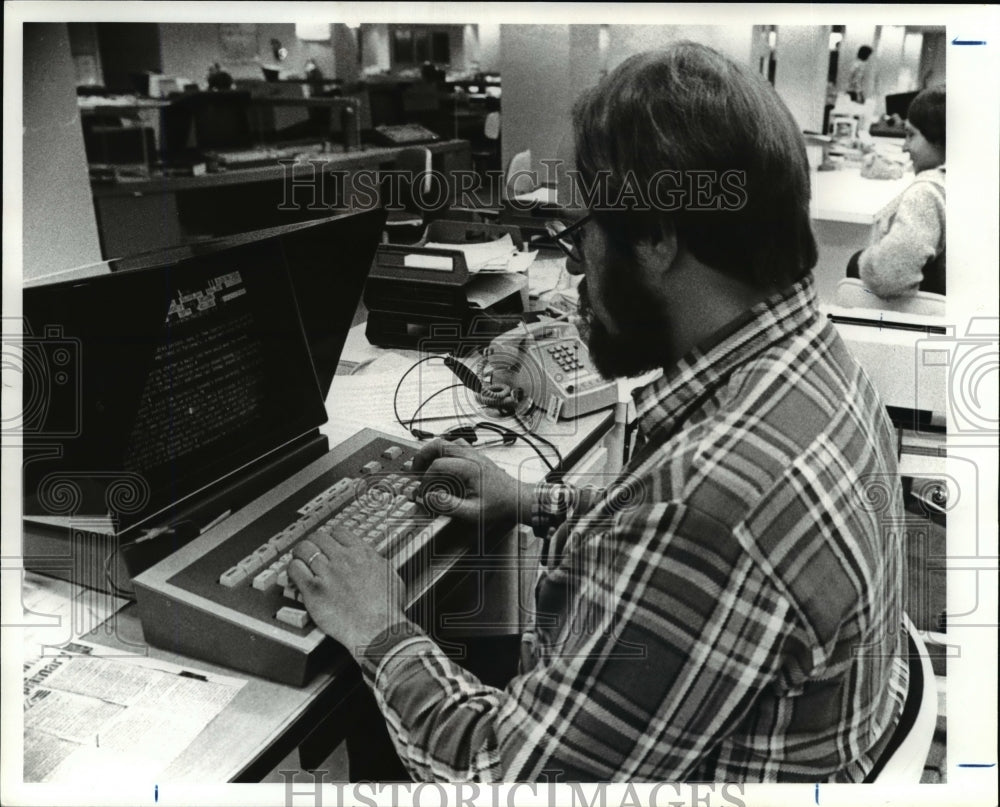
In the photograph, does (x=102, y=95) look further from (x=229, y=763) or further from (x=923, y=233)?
(x=923, y=233)

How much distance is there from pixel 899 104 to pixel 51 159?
1241 mm

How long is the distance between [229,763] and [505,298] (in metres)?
0.91

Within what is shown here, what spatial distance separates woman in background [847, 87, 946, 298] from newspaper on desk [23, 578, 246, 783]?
43.5 inches

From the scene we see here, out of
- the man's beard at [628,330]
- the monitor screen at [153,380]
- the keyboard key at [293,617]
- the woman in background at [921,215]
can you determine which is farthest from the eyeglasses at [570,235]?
the keyboard key at [293,617]

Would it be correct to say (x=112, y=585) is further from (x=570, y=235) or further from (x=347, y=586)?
(x=570, y=235)

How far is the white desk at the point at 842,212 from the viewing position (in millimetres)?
1108

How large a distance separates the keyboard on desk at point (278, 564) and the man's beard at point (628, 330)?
327mm

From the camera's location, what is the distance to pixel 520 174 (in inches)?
46.7

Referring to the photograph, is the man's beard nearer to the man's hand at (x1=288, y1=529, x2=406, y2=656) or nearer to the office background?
the office background

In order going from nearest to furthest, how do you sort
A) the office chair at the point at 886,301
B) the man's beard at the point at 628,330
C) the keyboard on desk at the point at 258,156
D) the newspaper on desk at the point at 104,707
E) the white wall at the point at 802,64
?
the newspaper on desk at the point at 104,707, the man's beard at the point at 628,330, the white wall at the point at 802,64, the office chair at the point at 886,301, the keyboard on desk at the point at 258,156

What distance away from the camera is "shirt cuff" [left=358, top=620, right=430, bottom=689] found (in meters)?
0.88

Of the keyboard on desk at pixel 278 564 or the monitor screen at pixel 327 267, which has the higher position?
the monitor screen at pixel 327 267

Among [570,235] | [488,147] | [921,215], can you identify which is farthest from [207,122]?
[921,215]

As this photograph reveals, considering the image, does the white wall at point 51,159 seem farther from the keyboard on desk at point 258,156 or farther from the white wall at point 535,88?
the white wall at point 535,88
